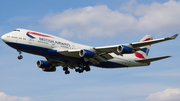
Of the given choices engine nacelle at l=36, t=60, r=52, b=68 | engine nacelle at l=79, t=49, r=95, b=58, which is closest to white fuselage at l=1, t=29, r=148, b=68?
engine nacelle at l=79, t=49, r=95, b=58

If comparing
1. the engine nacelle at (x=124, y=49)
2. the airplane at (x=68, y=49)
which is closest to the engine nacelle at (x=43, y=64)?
the airplane at (x=68, y=49)

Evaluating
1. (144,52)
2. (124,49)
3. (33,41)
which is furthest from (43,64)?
(144,52)

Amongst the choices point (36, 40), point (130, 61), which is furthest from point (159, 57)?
point (36, 40)

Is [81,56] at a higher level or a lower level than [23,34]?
lower

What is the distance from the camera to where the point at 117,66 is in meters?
46.4

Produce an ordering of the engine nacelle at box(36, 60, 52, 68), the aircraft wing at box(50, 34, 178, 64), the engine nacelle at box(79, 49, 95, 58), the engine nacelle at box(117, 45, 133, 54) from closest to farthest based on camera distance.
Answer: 1. the aircraft wing at box(50, 34, 178, 64)
2. the engine nacelle at box(117, 45, 133, 54)
3. the engine nacelle at box(79, 49, 95, 58)
4. the engine nacelle at box(36, 60, 52, 68)

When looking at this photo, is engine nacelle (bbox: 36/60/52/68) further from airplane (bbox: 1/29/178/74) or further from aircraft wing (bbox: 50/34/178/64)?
aircraft wing (bbox: 50/34/178/64)

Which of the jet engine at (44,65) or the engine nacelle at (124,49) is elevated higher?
the jet engine at (44,65)

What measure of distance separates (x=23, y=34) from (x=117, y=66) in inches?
717

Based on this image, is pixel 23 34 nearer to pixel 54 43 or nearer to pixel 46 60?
pixel 54 43

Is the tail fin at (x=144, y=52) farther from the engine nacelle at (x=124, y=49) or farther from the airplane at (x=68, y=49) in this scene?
the engine nacelle at (x=124, y=49)

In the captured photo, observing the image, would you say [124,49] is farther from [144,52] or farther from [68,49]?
[144,52]

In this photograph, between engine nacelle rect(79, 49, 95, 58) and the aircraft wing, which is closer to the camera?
the aircraft wing

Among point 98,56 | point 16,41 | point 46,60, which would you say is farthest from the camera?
point 46,60
